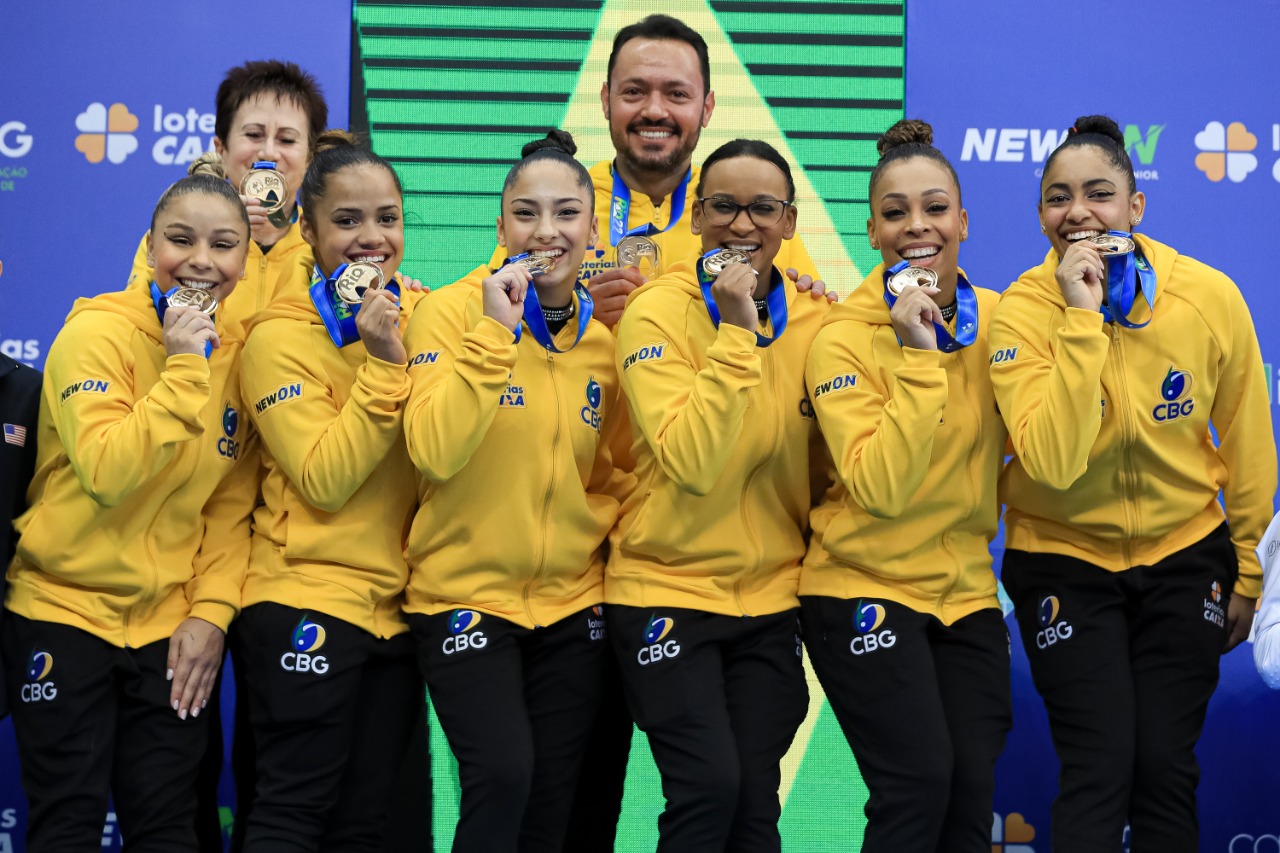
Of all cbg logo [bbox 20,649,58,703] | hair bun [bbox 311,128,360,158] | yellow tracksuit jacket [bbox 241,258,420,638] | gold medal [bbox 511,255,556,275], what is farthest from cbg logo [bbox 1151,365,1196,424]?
cbg logo [bbox 20,649,58,703]

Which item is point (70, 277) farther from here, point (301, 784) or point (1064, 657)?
point (1064, 657)

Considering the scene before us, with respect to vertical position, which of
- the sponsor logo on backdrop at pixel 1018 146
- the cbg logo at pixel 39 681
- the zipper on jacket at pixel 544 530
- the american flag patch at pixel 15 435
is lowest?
the cbg logo at pixel 39 681

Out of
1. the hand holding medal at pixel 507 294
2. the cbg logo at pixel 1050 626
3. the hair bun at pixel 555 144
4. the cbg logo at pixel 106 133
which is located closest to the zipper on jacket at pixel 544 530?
the hand holding medal at pixel 507 294

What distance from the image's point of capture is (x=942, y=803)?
3.32 meters

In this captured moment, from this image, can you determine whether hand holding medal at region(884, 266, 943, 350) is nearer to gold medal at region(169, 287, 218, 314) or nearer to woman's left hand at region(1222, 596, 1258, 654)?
woman's left hand at region(1222, 596, 1258, 654)

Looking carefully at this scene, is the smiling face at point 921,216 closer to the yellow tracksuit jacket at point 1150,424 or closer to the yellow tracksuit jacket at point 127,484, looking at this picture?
the yellow tracksuit jacket at point 1150,424

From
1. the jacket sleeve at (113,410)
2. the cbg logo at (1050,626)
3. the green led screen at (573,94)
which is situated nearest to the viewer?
the jacket sleeve at (113,410)

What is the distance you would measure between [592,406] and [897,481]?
30.5 inches

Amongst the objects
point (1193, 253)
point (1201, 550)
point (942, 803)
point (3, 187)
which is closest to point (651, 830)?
point (942, 803)

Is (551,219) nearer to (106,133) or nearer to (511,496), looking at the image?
(511,496)

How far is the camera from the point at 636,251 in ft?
13.1

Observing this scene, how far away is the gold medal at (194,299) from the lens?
3.39 metres

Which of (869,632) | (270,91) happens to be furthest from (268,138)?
(869,632)

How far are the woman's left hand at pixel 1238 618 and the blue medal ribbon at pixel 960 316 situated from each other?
970 millimetres
